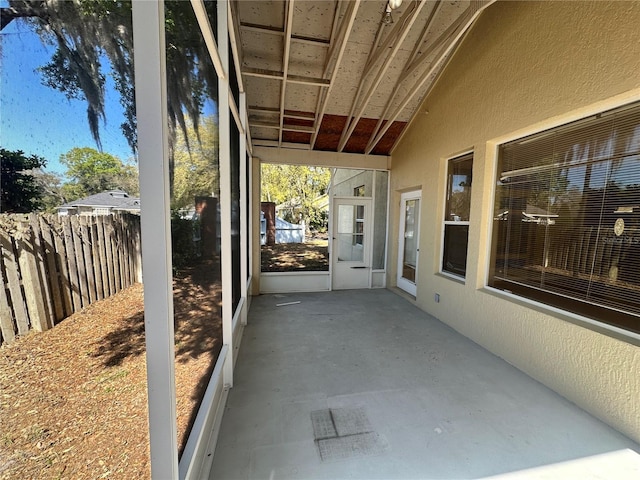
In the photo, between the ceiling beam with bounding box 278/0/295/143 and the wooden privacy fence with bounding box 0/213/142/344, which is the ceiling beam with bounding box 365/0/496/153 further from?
the wooden privacy fence with bounding box 0/213/142/344

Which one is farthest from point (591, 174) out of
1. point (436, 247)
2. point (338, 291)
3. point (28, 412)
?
point (338, 291)

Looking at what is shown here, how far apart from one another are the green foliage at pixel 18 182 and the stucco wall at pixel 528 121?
342 cm

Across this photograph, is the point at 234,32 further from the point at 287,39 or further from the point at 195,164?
the point at 195,164

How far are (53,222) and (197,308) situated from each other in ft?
3.20

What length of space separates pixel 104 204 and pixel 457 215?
4.13m

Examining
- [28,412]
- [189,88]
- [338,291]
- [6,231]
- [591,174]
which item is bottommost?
[338,291]

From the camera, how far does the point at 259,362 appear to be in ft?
9.09

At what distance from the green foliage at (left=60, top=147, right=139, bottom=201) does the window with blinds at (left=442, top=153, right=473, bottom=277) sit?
3870mm

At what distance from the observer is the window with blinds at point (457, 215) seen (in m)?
3.72

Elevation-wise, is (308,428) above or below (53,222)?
below

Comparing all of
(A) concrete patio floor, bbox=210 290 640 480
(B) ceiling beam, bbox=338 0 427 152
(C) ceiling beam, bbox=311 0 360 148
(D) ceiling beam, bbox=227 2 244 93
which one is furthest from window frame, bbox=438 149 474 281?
(D) ceiling beam, bbox=227 2 244 93

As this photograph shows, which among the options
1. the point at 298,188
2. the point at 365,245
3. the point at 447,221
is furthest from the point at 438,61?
the point at 298,188

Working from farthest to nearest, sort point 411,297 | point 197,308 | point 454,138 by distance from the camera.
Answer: point 411,297 → point 454,138 → point 197,308

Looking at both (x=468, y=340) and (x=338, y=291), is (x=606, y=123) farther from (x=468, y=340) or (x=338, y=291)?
(x=338, y=291)
